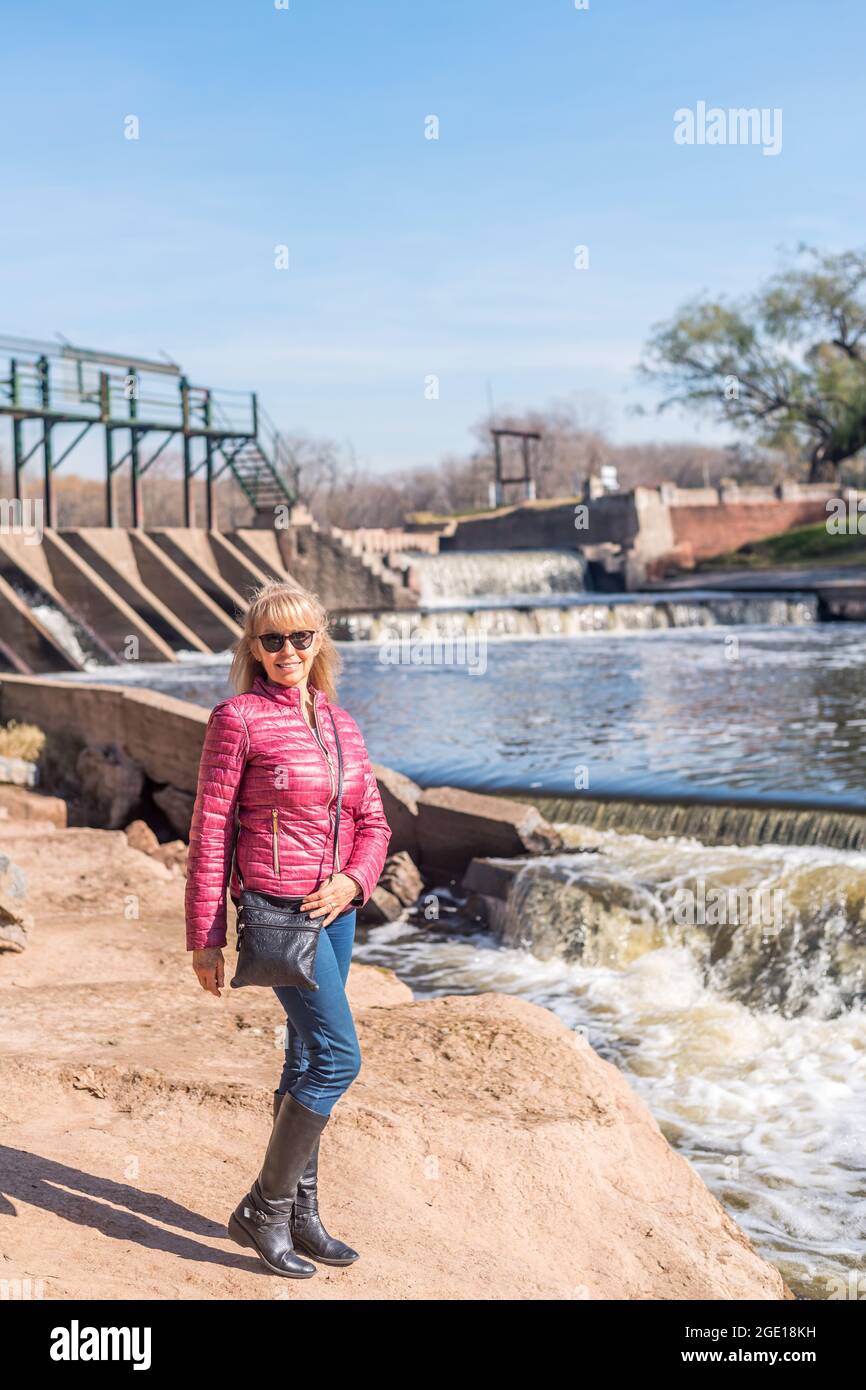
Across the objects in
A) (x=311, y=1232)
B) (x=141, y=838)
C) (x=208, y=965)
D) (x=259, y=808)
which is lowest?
(x=141, y=838)

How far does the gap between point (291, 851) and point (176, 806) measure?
28.4ft

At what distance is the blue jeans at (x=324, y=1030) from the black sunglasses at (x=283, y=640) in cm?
78

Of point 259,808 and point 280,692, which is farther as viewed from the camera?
point 280,692

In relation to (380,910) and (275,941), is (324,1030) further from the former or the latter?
(380,910)

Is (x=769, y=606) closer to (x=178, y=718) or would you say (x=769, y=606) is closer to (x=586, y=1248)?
(x=178, y=718)

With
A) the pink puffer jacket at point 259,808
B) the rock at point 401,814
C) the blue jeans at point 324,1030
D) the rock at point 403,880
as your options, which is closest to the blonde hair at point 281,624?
the pink puffer jacket at point 259,808

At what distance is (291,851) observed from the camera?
12.3 feet


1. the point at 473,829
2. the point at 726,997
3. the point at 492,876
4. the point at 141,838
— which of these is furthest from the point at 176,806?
the point at 726,997

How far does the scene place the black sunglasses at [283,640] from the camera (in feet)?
12.6

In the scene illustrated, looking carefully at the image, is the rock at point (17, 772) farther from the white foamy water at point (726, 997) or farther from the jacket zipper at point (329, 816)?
the jacket zipper at point (329, 816)

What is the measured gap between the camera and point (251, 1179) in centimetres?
448
